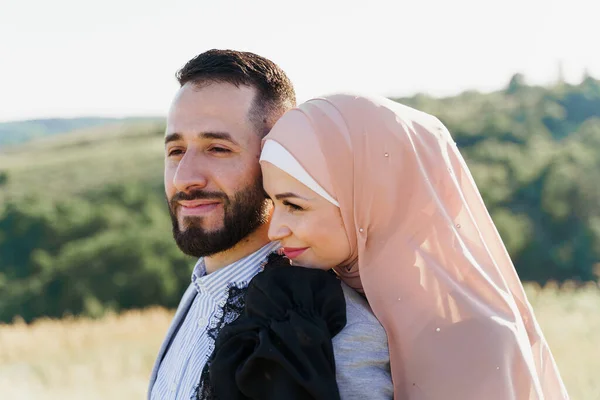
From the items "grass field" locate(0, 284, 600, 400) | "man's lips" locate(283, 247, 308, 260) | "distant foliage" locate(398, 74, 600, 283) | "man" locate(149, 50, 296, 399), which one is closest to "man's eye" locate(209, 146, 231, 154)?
"man" locate(149, 50, 296, 399)

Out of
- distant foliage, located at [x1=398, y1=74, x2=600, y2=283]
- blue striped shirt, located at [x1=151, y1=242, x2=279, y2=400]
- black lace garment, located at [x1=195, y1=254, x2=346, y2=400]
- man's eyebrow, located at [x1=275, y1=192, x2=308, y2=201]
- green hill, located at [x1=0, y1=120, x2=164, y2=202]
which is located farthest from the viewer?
green hill, located at [x1=0, y1=120, x2=164, y2=202]

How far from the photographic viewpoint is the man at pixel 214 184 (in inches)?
128

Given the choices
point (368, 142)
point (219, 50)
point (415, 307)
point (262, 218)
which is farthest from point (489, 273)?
point (219, 50)

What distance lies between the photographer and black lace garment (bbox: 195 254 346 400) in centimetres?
236

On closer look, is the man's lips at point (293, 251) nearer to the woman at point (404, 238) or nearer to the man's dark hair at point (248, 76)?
the woman at point (404, 238)

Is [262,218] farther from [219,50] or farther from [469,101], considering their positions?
[469,101]

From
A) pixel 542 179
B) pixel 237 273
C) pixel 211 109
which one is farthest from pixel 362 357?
pixel 542 179

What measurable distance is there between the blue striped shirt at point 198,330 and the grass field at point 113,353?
25.6ft

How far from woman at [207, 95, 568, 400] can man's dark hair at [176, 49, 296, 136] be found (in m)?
0.57

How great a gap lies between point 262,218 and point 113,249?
42458mm

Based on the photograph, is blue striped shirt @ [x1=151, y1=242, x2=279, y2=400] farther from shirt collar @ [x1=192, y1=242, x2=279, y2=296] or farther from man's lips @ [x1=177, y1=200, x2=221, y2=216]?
man's lips @ [x1=177, y1=200, x2=221, y2=216]

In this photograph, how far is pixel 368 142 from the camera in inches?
106

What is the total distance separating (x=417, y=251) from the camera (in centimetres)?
264

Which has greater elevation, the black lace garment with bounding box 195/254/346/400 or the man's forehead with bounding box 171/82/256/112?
the man's forehead with bounding box 171/82/256/112
